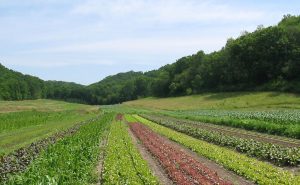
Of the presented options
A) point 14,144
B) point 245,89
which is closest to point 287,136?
point 14,144

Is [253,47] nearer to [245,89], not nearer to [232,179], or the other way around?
[245,89]

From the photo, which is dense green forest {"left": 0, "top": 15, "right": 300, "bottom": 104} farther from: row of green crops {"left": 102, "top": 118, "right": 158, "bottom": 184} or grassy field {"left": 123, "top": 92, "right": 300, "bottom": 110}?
row of green crops {"left": 102, "top": 118, "right": 158, "bottom": 184}

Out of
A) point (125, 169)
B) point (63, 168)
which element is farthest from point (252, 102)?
point (63, 168)

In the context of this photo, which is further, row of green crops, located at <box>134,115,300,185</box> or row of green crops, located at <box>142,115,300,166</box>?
row of green crops, located at <box>142,115,300,166</box>

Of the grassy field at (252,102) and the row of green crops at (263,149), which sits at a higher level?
the grassy field at (252,102)

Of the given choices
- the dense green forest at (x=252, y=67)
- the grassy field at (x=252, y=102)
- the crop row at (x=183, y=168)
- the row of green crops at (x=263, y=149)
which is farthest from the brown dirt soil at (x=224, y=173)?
the dense green forest at (x=252, y=67)

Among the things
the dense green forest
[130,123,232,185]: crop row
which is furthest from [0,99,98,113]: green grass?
[130,123,232,185]: crop row

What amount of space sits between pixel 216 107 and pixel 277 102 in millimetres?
13342

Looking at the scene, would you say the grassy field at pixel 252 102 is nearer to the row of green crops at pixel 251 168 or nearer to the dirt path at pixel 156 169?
the row of green crops at pixel 251 168

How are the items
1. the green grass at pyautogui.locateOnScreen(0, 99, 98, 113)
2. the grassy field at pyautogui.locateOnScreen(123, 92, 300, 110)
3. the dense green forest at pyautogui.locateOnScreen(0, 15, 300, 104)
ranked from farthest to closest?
the dense green forest at pyautogui.locateOnScreen(0, 15, 300, 104), the green grass at pyautogui.locateOnScreen(0, 99, 98, 113), the grassy field at pyautogui.locateOnScreen(123, 92, 300, 110)

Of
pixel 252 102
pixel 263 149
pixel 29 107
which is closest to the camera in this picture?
pixel 263 149

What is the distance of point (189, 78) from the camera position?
13162 cm

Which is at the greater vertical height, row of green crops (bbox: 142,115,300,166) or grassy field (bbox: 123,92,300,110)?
grassy field (bbox: 123,92,300,110)

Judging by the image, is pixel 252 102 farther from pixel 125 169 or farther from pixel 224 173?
pixel 125 169
